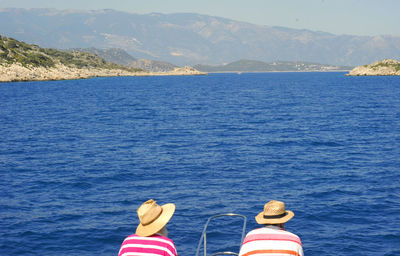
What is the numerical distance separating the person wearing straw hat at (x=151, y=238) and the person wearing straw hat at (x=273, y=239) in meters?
1.39

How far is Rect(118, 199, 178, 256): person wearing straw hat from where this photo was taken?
7.54 metres

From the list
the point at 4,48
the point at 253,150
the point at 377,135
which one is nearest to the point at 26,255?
the point at 253,150

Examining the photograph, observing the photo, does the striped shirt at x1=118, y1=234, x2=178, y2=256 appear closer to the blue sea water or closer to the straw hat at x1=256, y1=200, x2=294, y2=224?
the straw hat at x1=256, y1=200, x2=294, y2=224

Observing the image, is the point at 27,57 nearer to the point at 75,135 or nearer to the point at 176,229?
the point at 75,135

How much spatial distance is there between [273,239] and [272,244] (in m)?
0.09

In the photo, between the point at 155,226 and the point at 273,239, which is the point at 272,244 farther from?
the point at 155,226

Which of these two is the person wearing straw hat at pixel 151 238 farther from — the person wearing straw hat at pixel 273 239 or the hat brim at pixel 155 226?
the person wearing straw hat at pixel 273 239

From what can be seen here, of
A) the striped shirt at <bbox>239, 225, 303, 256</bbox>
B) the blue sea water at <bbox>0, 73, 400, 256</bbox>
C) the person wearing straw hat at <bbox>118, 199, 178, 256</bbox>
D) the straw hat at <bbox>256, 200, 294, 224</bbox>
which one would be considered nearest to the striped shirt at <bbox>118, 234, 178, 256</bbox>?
the person wearing straw hat at <bbox>118, 199, 178, 256</bbox>

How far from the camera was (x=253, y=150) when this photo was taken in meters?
34.2

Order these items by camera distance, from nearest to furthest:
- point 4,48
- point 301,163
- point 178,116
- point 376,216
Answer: point 376,216, point 301,163, point 178,116, point 4,48

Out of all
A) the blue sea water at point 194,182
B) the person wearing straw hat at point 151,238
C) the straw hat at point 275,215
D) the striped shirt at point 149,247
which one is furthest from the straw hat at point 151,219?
the blue sea water at point 194,182

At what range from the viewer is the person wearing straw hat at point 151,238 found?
754 centimetres

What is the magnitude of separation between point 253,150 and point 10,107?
2008 inches

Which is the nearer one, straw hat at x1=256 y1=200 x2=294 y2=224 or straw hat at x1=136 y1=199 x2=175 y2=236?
straw hat at x1=136 y1=199 x2=175 y2=236
